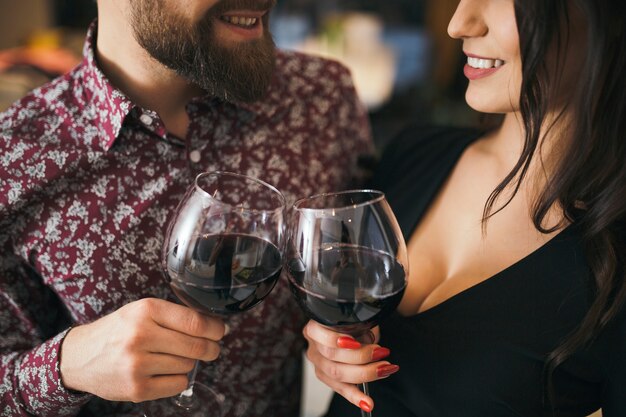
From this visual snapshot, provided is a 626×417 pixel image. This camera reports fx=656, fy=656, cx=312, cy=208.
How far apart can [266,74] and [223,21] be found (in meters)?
0.13

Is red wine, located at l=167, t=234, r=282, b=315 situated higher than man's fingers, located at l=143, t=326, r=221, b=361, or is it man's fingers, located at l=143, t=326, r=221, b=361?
red wine, located at l=167, t=234, r=282, b=315

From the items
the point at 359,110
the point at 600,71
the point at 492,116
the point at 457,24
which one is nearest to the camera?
the point at 600,71

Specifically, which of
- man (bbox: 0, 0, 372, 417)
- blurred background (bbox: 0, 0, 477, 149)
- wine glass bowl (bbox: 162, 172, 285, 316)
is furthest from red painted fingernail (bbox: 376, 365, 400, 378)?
blurred background (bbox: 0, 0, 477, 149)

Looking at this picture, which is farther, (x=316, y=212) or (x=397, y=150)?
(x=397, y=150)

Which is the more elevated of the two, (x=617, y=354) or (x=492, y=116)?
(x=492, y=116)

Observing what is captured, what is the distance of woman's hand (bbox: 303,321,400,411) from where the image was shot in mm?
997

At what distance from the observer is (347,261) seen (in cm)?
90

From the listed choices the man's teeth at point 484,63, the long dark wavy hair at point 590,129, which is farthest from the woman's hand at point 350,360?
the man's teeth at point 484,63

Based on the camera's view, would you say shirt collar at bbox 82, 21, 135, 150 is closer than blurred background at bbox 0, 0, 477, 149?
Yes

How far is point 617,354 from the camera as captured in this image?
106cm

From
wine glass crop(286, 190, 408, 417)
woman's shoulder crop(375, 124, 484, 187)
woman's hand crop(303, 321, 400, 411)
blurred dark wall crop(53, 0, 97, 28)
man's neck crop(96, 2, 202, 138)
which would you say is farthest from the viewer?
blurred dark wall crop(53, 0, 97, 28)

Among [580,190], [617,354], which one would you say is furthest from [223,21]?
[617,354]

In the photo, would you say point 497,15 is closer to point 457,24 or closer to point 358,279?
point 457,24

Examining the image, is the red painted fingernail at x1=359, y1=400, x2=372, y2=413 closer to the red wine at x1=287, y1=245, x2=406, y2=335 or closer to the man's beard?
the red wine at x1=287, y1=245, x2=406, y2=335
